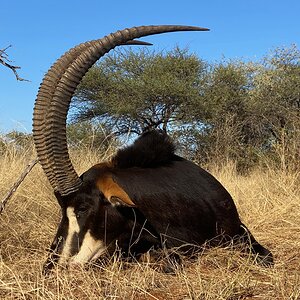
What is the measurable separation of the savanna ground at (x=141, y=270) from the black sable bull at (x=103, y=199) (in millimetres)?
124

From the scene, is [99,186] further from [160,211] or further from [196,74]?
[196,74]

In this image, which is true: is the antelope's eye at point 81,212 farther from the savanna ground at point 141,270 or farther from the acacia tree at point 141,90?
the acacia tree at point 141,90

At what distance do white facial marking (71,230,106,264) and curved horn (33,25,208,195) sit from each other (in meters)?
0.29

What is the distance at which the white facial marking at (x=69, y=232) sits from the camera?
9.68 feet

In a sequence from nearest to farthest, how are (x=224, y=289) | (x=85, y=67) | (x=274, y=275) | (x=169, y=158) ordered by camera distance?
1. (x=224, y=289)
2. (x=274, y=275)
3. (x=85, y=67)
4. (x=169, y=158)

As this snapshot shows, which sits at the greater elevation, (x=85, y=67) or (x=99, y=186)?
(x=85, y=67)

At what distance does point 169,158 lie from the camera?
3.61 meters

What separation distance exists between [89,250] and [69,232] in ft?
0.49

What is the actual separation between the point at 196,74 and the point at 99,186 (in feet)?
49.9

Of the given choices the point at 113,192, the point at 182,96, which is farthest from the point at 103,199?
the point at 182,96

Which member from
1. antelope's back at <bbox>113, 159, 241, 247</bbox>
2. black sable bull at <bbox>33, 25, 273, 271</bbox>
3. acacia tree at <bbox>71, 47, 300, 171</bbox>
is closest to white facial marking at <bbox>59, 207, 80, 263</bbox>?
black sable bull at <bbox>33, 25, 273, 271</bbox>

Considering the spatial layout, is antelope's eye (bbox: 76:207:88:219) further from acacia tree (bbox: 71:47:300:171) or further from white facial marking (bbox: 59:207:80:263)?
acacia tree (bbox: 71:47:300:171)

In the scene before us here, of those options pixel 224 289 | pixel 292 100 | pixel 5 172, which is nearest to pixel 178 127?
pixel 292 100

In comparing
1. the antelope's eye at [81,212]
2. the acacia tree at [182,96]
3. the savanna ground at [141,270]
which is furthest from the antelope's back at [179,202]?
the acacia tree at [182,96]
